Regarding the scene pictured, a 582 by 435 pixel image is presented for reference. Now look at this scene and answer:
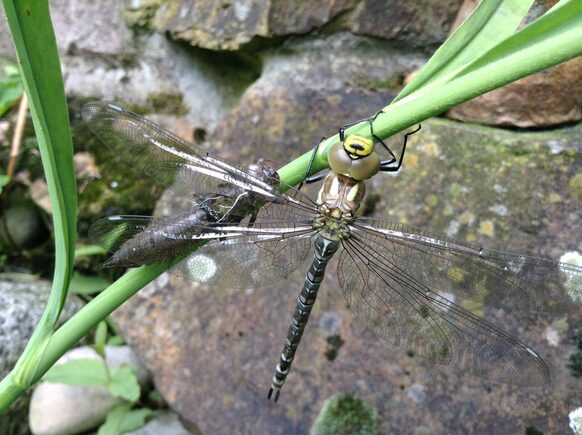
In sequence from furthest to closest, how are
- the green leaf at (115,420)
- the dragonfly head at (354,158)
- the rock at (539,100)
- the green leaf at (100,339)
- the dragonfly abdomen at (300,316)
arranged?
the green leaf at (100,339)
the green leaf at (115,420)
the rock at (539,100)
the dragonfly abdomen at (300,316)
the dragonfly head at (354,158)

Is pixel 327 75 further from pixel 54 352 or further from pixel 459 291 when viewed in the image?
pixel 54 352

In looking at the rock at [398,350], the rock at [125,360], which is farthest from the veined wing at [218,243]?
the rock at [125,360]

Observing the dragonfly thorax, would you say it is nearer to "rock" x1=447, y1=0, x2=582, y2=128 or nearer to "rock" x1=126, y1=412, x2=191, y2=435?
"rock" x1=447, y1=0, x2=582, y2=128

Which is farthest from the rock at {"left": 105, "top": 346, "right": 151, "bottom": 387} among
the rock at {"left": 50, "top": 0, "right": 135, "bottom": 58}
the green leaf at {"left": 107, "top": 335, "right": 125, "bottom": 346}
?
the rock at {"left": 50, "top": 0, "right": 135, "bottom": 58}

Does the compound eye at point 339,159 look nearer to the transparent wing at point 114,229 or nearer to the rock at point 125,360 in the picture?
the transparent wing at point 114,229

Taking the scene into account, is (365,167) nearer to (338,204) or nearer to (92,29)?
(338,204)

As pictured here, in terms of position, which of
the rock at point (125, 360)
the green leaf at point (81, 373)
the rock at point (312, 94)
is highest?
the rock at point (312, 94)

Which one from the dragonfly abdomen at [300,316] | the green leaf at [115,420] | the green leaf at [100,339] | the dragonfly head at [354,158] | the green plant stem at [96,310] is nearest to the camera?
the green plant stem at [96,310]
